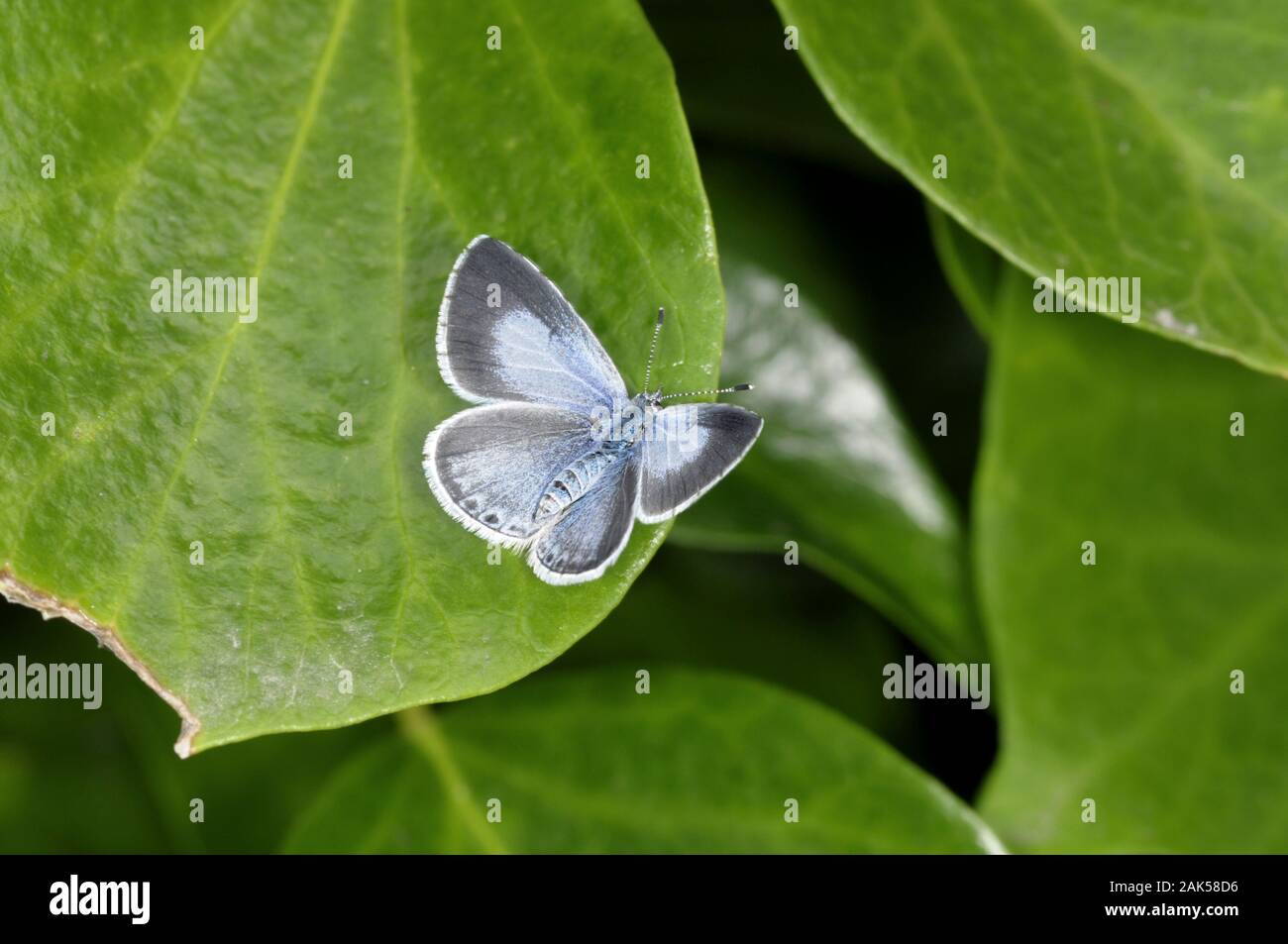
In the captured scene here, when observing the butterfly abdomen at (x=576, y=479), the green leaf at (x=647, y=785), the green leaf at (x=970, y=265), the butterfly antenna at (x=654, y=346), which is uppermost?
the green leaf at (x=970, y=265)

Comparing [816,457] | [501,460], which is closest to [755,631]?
[816,457]

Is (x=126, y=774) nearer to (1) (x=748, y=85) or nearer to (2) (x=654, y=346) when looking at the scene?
(2) (x=654, y=346)

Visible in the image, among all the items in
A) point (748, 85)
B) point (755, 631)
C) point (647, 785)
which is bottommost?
point (647, 785)

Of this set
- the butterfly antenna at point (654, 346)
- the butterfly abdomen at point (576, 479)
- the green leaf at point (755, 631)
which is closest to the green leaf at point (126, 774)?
the green leaf at point (755, 631)

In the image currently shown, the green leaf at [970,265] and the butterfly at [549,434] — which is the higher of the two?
the green leaf at [970,265]

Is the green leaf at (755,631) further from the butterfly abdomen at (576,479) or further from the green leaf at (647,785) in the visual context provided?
the butterfly abdomen at (576,479)

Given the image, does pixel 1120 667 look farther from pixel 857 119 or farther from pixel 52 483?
pixel 52 483
